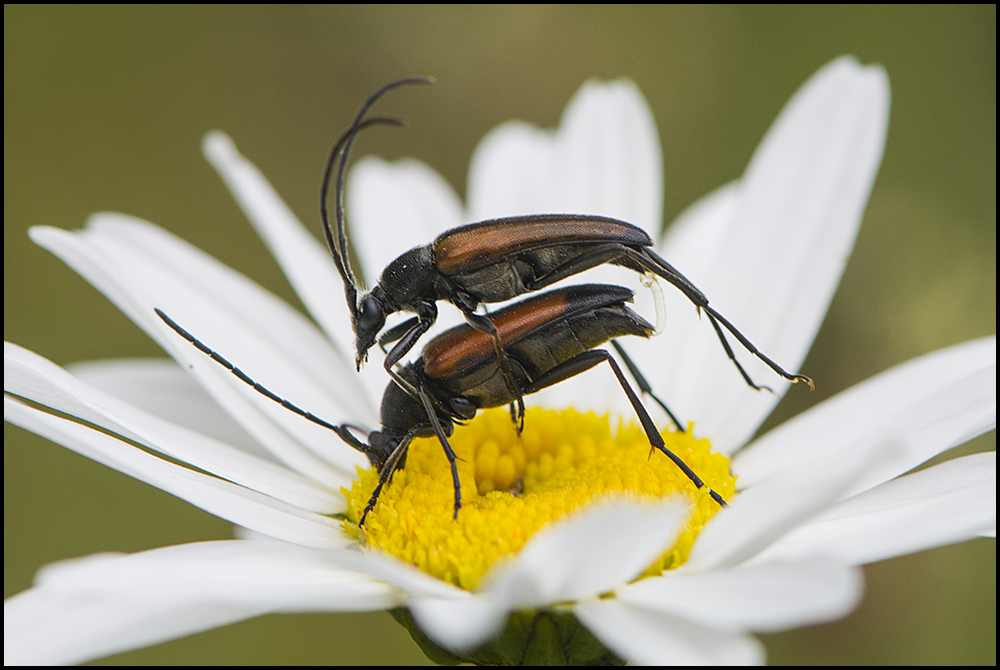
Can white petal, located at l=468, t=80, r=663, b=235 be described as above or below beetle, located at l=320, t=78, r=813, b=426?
above

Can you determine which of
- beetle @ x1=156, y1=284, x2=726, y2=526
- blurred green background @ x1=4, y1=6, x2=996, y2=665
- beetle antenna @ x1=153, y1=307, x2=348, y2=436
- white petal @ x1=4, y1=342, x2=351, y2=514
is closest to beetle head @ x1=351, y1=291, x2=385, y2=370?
beetle @ x1=156, y1=284, x2=726, y2=526

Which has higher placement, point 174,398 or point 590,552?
point 174,398

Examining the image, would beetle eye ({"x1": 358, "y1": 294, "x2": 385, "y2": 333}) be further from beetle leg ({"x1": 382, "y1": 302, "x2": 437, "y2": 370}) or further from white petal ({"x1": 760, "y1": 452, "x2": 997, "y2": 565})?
white petal ({"x1": 760, "y1": 452, "x2": 997, "y2": 565})

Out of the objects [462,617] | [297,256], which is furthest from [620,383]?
[297,256]

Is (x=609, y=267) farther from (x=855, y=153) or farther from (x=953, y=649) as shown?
(x=953, y=649)

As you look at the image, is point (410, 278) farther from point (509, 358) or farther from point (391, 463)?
point (391, 463)

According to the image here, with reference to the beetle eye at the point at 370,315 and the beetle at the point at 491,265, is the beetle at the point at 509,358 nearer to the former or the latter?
the beetle at the point at 491,265
